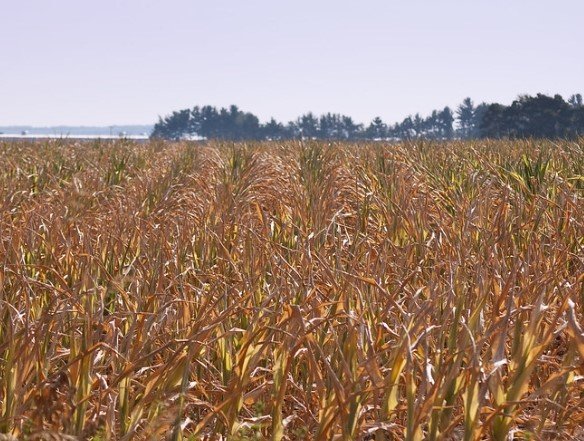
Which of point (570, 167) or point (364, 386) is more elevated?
point (570, 167)

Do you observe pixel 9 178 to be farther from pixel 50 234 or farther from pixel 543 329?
pixel 543 329

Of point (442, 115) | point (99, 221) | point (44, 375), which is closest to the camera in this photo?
point (44, 375)

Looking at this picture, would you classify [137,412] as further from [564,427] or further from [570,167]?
[570,167]

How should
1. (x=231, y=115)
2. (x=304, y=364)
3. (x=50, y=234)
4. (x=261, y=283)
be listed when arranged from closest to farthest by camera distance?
(x=304, y=364)
(x=261, y=283)
(x=50, y=234)
(x=231, y=115)

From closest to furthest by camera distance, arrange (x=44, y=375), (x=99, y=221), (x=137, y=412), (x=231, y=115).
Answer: (x=137, y=412)
(x=44, y=375)
(x=99, y=221)
(x=231, y=115)

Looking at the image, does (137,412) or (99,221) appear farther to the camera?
(99,221)

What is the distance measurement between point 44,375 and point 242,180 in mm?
5054

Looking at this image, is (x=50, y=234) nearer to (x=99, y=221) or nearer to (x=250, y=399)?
(x=99, y=221)

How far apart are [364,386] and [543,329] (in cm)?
72

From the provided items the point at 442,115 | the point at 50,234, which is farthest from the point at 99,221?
the point at 442,115

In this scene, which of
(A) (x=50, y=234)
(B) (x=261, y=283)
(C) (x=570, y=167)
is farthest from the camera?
(C) (x=570, y=167)

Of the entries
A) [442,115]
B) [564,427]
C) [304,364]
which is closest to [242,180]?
[304,364]

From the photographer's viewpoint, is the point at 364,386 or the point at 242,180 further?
the point at 242,180

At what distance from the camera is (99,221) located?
16.9 feet
